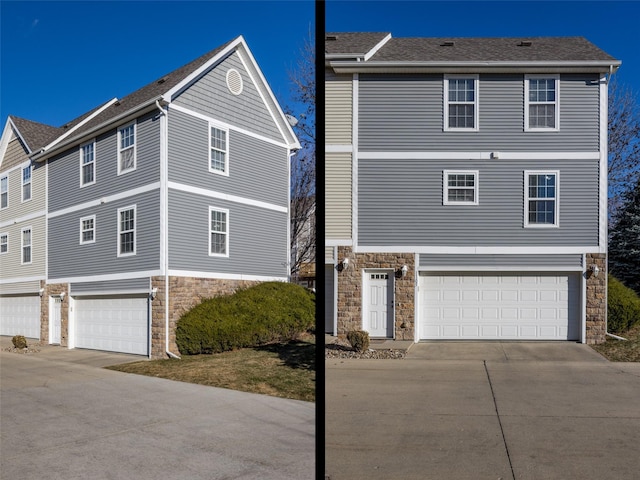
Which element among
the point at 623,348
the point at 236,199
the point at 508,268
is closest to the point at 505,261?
the point at 508,268

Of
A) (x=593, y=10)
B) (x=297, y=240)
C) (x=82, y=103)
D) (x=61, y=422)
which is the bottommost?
(x=61, y=422)

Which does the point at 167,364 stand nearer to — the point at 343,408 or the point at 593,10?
the point at 343,408

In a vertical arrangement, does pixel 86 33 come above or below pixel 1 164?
above

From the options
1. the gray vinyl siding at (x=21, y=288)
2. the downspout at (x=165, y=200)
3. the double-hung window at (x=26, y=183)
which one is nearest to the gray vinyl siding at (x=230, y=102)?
the downspout at (x=165, y=200)

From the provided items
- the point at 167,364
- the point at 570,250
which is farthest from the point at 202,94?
the point at 570,250

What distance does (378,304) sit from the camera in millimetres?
4973

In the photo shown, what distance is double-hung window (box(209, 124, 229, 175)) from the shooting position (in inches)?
206

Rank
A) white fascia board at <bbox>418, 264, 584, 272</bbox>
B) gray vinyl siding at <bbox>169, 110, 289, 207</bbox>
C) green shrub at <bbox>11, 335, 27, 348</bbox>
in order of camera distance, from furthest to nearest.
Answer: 1. green shrub at <bbox>11, 335, 27, 348</bbox>
2. white fascia board at <bbox>418, 264, 584, 272</bbox>
3. gray vinyl siding at <bbox>169, 110, 289, 207</bbox>

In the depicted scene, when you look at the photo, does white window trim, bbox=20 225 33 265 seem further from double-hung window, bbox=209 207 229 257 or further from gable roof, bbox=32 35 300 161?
double-hung window, bbox=209 207 229 257

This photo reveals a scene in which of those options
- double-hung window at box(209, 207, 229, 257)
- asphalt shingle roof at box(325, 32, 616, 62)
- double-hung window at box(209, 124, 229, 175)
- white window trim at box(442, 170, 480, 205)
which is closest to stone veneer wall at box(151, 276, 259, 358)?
double-hung window at box(209, 207, 229, 257)

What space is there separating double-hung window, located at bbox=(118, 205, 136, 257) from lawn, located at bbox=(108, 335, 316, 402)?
159cm

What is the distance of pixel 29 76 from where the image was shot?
5434mm

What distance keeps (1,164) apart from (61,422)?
3025mm

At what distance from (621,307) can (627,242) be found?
696 millimetres
